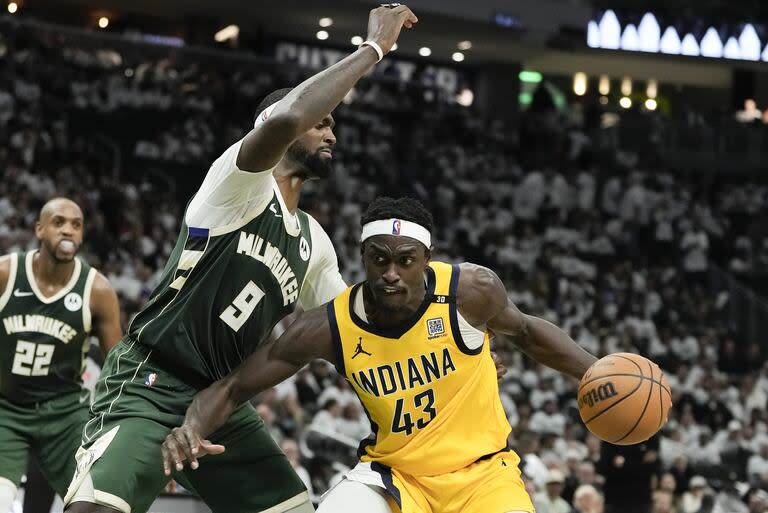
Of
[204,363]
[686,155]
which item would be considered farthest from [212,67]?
[204,363]

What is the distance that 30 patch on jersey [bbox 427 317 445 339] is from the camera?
14.8 ft

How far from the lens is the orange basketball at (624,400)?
4.55 meters

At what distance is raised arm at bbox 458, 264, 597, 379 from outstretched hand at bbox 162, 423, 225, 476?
1.08 meters

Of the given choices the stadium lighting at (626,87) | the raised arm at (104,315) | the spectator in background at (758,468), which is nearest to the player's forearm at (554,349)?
the raised arm at (104,315)

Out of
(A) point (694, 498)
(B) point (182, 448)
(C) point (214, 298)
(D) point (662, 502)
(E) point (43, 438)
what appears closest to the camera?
(B) point (182, 448)

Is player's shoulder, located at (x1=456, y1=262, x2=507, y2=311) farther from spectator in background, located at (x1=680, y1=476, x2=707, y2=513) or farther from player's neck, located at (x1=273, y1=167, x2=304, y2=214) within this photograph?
spectator in background, located at (x1=680, y1=476, x2=707, y2=513)

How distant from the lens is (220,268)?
457 centimetres

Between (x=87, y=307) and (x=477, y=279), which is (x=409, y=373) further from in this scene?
(x=87, y=307)

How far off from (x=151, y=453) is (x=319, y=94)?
1462 millimetres

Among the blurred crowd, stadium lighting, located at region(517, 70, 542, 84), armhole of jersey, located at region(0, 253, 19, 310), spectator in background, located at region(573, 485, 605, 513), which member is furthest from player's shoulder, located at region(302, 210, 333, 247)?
stadium lighting, located at region(517, 70, 542, 84)

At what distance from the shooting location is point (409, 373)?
178 inches

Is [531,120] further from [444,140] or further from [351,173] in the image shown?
[351,173]

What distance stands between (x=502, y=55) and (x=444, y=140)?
4.70 meters

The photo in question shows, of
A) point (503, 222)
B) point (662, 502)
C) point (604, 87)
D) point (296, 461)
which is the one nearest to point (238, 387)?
point (296, 461)
